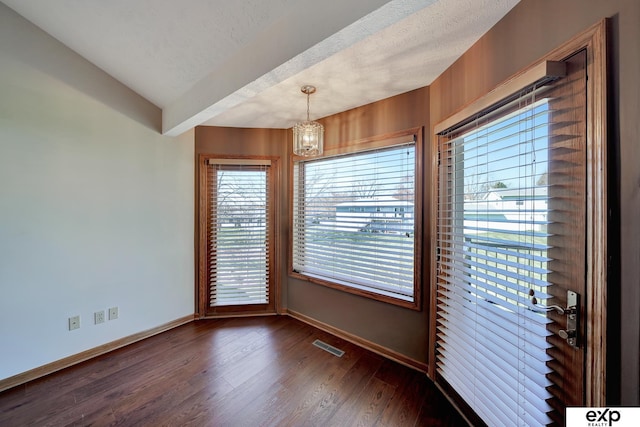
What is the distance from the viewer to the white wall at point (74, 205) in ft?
6.06

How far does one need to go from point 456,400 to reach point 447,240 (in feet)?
3.63

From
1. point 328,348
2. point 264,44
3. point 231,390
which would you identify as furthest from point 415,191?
point 231,390

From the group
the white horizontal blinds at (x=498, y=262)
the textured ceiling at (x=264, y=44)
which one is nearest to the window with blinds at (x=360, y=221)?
the white horizontal blinds at (x=498, y=262)

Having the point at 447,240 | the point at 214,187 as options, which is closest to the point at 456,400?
the point at 447,240

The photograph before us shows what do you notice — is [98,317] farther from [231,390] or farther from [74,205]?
[231,390]

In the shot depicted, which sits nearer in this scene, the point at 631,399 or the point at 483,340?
the point at 631,399

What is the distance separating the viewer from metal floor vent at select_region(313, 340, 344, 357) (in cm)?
232

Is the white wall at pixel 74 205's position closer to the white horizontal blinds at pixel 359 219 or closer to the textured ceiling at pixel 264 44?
the textured ceiling at pixel 264 44

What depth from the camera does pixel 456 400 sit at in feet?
5.49

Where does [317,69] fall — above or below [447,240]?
above

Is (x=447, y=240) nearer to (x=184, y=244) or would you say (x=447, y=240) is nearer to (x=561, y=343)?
(x=561, y=343)

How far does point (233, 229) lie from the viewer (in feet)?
9.96

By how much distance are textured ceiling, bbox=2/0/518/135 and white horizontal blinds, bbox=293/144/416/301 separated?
65cm

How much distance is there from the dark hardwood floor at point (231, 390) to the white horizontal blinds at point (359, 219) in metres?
0.73
